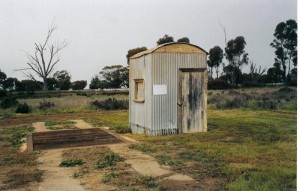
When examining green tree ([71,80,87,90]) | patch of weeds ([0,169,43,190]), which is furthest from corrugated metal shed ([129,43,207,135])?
green tree ([71,80,87,90])

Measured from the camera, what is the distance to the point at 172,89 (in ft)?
35.6

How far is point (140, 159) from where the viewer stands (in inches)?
292

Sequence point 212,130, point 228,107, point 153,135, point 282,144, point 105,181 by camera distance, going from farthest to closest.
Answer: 1. point 228,107
2. point 212,130
3. point 153,135
4. point 282,144
5. point 105,181

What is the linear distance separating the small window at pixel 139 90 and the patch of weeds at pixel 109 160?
12.1 feet

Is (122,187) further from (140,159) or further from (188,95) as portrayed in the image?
(188,95)

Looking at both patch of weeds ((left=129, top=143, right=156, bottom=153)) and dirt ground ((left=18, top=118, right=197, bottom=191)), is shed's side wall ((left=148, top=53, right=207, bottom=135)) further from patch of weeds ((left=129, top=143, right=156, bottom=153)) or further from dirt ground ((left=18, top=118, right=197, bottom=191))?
dirt ground ((left=18, top=118, right=197, bottom=191))

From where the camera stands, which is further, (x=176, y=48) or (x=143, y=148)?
(x=176, y=48)

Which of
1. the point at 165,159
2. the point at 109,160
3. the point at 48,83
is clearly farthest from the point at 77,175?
the point at 48,83

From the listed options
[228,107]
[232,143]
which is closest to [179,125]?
[232,143]

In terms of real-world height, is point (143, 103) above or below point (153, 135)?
above

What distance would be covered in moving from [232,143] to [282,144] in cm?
130

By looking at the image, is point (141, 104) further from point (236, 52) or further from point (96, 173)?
point (236, 52)

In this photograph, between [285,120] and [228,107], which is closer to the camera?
[285,120]

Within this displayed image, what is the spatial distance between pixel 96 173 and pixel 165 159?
165 centimetres
